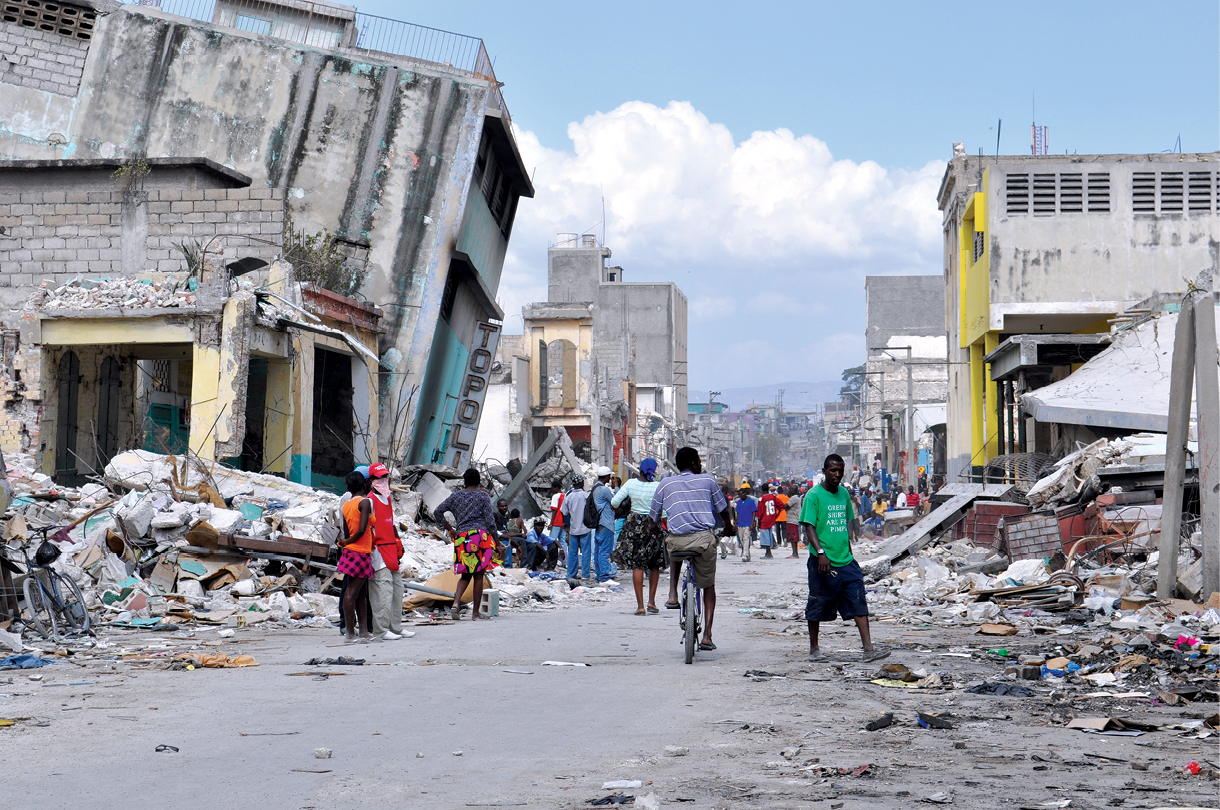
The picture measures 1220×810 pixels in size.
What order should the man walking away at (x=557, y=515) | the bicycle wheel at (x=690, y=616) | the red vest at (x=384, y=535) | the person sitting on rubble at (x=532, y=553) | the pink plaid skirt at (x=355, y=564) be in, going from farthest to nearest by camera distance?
the man walking away at (x=557, y=515)
the person sitting on rubble at (x=532, y=553)
the red vest at (x=384, y=535)
the pink plaid skirt at (x=355, y=564)
the bicycle wheel at (x=690, y=616)

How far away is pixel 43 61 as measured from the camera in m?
26.8

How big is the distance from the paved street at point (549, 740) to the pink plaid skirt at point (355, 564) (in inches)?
47.9

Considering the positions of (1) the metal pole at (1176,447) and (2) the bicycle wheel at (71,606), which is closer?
(2) the bicycle wheel at (71,606)

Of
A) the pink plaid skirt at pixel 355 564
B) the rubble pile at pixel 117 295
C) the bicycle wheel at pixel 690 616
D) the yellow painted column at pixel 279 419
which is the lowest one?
the bicycle wheel at pixel 690 616

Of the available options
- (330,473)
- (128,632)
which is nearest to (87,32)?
(330,473)

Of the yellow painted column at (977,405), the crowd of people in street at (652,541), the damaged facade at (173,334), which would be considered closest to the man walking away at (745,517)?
the yellow painted column at (977,405)

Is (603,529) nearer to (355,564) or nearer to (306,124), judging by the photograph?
(355,564)

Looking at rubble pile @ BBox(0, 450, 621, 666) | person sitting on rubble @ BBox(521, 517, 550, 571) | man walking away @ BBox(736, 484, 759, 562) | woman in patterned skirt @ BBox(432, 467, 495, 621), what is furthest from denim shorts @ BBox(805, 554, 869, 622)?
man walking away @ BBox(736, 484, 759, 562)

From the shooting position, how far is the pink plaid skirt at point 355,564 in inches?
437

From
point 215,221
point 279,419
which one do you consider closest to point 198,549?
point 279,419

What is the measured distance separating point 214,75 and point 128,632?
17.5 metres

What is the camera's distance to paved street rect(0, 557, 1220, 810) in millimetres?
5035

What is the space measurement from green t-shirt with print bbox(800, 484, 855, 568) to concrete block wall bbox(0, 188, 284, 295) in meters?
14.5

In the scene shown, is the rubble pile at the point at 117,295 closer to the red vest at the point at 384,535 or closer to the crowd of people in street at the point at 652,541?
the crowd of people in street at the point at 652,541
